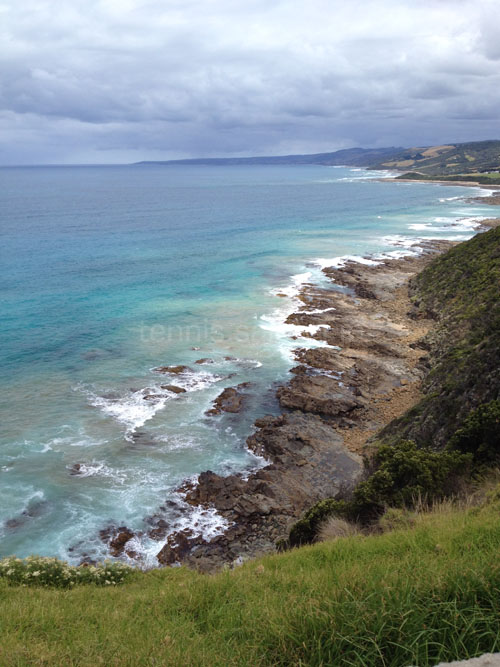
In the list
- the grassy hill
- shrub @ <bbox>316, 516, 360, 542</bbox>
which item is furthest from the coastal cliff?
the grassy hill

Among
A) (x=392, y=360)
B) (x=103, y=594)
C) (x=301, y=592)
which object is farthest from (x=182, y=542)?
(x=392, y=360)

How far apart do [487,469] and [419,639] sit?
947 centimetres

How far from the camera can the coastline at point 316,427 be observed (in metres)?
17.7

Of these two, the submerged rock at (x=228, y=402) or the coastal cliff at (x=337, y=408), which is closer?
the coastal cliff at (x=337, y=408)

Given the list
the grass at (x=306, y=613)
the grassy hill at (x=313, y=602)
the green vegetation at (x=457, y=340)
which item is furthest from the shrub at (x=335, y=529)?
the green vegetation at (x=457, y=340)

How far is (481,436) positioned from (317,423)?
11.6 meters

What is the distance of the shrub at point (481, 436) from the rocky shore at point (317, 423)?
430 cm

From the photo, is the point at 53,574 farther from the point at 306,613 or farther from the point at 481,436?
the point at 481,436

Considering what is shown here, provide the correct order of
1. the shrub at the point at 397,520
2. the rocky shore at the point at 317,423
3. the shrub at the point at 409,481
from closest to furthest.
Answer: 1. the shrub at the point at 397,520
2. the shrub at the point at 409,481
3. the rocky shore at the point at 317,423

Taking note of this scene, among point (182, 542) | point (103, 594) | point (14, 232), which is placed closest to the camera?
point (103, 594)

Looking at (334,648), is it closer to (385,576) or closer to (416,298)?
(385,576)

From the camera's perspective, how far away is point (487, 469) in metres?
12.6

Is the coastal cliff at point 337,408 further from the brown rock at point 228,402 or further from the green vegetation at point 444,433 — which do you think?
the brown rock at point 228,402

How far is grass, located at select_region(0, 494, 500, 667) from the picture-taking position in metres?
4.45
